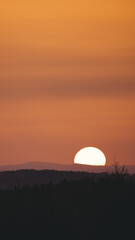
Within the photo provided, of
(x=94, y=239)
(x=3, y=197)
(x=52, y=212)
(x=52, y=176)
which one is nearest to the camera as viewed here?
(x=94, y=239)

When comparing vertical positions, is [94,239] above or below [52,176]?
below

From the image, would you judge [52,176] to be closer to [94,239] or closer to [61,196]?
[61,196]

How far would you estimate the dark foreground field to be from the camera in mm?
20641

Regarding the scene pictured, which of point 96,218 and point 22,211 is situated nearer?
point 96,218

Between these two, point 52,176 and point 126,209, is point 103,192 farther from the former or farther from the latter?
point 52,176

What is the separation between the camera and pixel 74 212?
70.1 ft

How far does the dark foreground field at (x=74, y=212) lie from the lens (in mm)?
20641

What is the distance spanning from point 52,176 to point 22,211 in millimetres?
16960

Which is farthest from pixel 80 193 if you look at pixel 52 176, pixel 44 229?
pixel 52 176

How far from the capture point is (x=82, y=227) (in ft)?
67.8

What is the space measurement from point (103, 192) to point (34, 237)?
2752 mm

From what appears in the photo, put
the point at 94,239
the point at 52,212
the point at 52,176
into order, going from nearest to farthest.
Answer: the point at 94,239 → the point at 52,212 → the point at 52,176

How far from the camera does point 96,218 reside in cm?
2098

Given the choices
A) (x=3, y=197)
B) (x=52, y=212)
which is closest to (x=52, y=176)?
(x=3, y=197)
